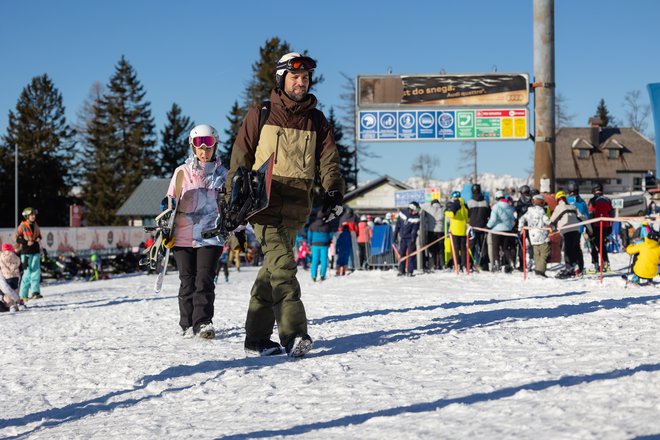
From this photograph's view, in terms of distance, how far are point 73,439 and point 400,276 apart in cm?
1181

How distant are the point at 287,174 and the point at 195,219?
1.76 m

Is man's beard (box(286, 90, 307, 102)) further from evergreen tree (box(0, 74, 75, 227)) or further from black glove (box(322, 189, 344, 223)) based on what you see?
evergreen tree (box(0, 74, 75, 227))

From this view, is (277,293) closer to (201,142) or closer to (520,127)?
(201,142)

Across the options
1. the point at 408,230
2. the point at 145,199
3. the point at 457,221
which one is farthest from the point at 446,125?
the point at 145,199

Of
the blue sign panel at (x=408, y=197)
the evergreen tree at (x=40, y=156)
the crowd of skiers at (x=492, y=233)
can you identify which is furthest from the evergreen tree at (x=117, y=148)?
the crowd of skiers at (x=492, y=233)

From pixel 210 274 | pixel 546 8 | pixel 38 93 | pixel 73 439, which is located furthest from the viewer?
pixel 38 93

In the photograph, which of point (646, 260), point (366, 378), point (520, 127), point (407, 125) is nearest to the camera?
point (366, 378)

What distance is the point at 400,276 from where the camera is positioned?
15.0 m

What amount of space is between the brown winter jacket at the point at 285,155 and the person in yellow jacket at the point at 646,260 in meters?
6.61

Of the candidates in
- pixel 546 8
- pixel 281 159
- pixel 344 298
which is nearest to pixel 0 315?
pixel 344 298

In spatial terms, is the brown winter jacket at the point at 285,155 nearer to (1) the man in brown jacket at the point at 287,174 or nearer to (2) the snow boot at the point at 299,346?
(1) the man in brown jacket at the point at 287,174

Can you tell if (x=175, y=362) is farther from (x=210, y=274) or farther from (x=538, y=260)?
(x=538, y=260)

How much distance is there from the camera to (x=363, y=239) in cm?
2041

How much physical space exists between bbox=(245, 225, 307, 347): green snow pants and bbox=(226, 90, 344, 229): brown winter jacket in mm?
105
